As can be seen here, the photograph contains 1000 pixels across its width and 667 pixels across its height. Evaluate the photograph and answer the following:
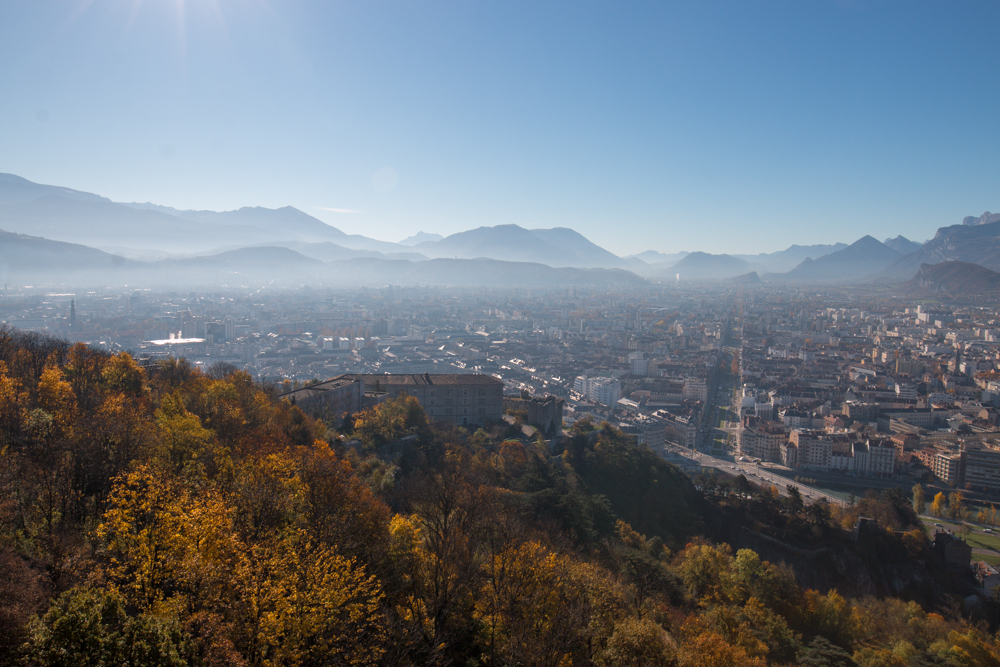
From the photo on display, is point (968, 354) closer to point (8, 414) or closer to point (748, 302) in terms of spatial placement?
point (748, 302)

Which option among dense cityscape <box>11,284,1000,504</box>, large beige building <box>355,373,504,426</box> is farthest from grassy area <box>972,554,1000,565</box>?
large beige building <box>355,373,504,426</box>

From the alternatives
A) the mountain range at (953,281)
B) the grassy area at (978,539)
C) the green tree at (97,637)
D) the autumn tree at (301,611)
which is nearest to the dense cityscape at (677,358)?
the grassy area at (978,539)

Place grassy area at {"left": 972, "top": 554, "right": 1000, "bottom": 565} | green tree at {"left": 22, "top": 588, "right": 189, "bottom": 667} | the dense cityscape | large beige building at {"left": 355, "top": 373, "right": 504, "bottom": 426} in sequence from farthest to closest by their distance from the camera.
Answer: the dense cityscape, large beige building at {"left": 355, "top": 373, "right": 504, "bottom": 426}, grassy area at {"left": 972, "top": 554, "right": 1000, "bottom": 565}, green tree at {"left": 22, "top": 588, "right": 189, "bottom": 667}

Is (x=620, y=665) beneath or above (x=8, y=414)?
beneath

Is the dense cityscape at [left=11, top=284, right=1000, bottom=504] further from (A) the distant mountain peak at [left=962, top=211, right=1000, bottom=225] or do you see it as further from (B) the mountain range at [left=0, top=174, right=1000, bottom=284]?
(A) the distant mountain peak at [left=962, top=211, right=1000, bottom=225]

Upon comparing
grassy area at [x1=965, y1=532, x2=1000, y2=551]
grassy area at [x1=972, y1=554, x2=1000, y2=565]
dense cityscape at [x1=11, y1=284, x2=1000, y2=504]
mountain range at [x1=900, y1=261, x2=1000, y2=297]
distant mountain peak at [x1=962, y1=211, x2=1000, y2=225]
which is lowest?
grassy area at [x1=965, y1=532, x2=1000, y2=551]

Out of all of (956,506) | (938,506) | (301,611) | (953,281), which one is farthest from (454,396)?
(953,281)

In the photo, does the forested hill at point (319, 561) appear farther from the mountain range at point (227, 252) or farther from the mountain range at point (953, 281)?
the mountain range at point (953, 281)

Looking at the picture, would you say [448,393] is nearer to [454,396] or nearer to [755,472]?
[454,396]

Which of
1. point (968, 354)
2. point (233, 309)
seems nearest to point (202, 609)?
point (968, 354)
